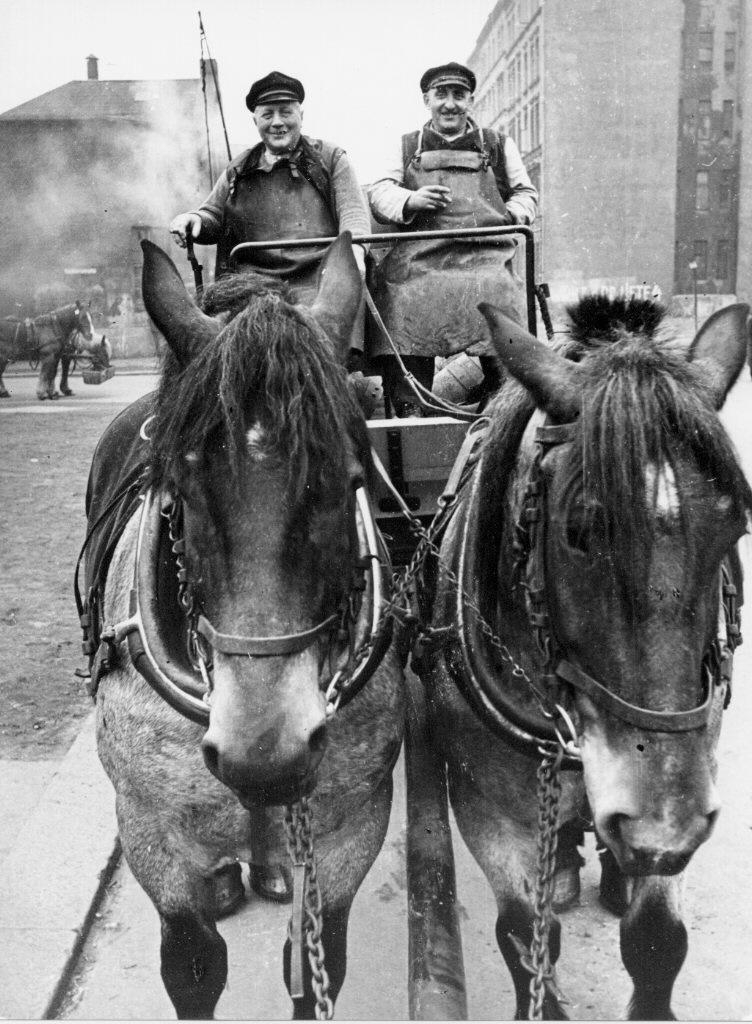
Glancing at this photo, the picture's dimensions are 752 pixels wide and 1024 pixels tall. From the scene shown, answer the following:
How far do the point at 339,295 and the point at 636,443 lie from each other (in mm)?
831

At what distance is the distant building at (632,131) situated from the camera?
8.19m

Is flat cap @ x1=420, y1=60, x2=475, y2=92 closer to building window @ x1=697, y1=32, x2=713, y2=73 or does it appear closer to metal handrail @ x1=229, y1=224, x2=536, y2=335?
metal handrail @ x1=229, y1=224, x2=536, y2=335

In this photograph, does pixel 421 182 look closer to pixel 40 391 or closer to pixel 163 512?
pixel 163 512

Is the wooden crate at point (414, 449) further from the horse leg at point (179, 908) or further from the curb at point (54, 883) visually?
the curb at point (54, 883)

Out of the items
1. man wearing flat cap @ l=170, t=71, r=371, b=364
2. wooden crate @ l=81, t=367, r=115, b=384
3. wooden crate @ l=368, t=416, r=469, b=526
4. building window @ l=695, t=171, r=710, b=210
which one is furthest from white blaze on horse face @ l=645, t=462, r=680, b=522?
building window @ l=695, t=171, r=710, b=210

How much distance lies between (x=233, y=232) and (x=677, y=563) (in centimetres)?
273

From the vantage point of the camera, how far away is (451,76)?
146 inches

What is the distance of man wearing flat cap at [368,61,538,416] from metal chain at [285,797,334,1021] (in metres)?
1.96

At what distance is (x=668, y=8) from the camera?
1474cm

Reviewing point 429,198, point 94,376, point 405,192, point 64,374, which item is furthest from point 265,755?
point 94,376

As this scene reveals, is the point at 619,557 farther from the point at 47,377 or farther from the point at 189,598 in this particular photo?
the point at 47,377

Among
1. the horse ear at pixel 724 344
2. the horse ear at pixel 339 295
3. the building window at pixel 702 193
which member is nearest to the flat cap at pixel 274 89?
the horse ear at pixel 339 295

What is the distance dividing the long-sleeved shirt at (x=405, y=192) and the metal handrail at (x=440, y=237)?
0.68 feet

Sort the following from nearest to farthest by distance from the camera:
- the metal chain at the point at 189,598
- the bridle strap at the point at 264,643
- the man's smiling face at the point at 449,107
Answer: the bridle strap at the point at 264,643
the metal chain at the point at 189,598
the man's smiling face at the point at 449,107
